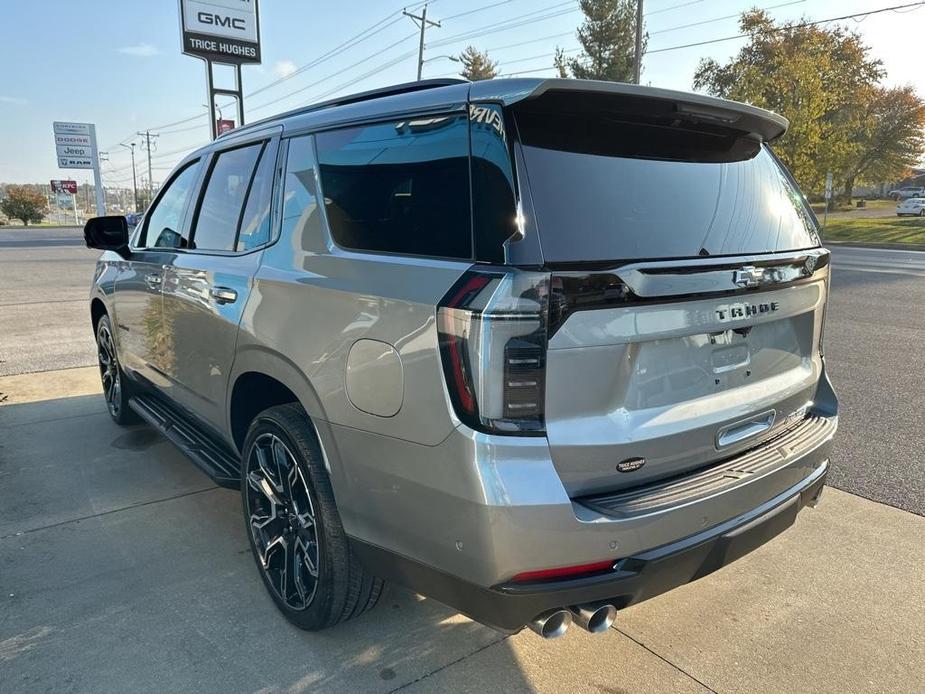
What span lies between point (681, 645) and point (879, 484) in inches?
84.1

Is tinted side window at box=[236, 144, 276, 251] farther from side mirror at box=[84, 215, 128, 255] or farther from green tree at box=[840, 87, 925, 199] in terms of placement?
green tree at box=[840, 87, 925, 199]

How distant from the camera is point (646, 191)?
2.14 m

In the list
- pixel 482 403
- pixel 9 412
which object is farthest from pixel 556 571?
pixel 9 412

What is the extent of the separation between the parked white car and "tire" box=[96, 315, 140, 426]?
53507 mm

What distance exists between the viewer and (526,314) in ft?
5.74

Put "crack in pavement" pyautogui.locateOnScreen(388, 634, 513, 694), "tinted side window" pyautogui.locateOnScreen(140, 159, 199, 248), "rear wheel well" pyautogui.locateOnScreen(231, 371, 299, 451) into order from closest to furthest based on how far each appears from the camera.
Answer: "crack in pavement" pyautogui.locateOnScreen(388, 634, 513, 694)
"rear wheel well" pyautogui.locateOnScreen(231, 371, 299, 451)
"tinted side window" pyautogui.locateOnScreen(140, 159, 199, 248)

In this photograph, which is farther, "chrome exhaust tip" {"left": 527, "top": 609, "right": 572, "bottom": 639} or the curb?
the curb

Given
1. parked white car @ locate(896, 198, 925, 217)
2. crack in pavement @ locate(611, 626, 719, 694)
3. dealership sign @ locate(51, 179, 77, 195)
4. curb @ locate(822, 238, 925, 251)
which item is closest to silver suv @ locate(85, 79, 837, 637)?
crack in pavement @ locate(611, 626, 719, 694)

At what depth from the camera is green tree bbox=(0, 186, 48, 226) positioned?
62.1 meters

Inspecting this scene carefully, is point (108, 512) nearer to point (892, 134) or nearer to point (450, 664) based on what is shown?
point (450, 664)

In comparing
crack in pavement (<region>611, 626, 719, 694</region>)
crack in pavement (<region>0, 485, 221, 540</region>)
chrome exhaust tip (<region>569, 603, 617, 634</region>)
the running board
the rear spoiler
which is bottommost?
crack in pavement (<region>611, 626, 719, 694</region>)

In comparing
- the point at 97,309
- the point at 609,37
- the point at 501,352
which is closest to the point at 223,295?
the point at 501,352

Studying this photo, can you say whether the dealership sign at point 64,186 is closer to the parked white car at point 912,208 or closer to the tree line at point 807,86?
the tree line at point 807,86

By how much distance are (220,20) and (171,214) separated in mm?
13024
